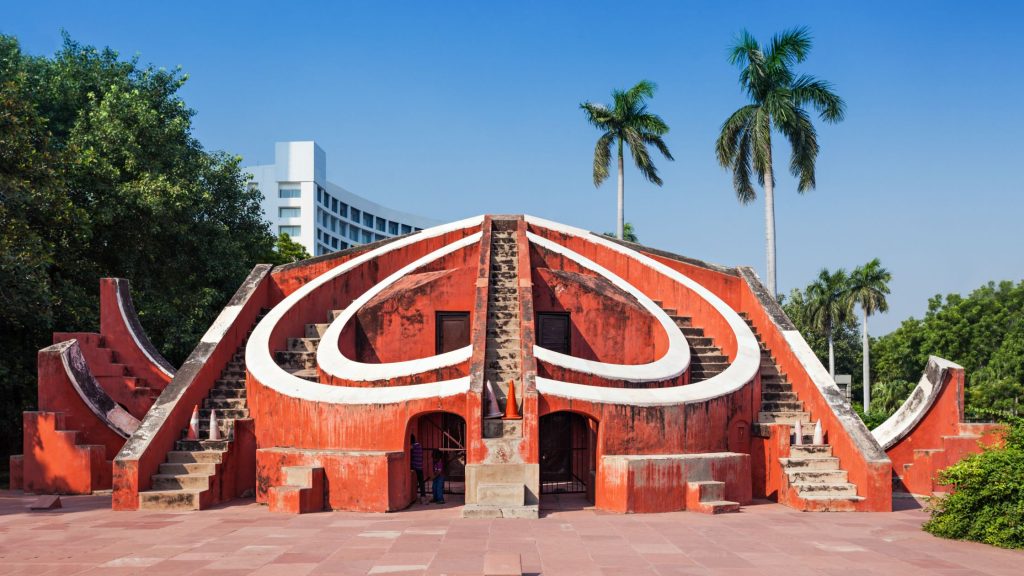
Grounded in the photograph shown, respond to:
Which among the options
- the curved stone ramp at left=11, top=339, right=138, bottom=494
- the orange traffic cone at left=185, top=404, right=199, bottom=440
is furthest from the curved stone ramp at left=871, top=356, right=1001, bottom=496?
the curved stone ramp at left=11, top=339, right=138, bottom=494

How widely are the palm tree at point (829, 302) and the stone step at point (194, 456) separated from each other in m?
29.1

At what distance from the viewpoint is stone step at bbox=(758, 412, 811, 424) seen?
37.8 ft

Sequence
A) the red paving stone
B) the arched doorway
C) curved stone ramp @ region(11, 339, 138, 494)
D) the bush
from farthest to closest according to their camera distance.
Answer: curved stone ramp @ region(11, 339, 138, 494), the arched doorway, the bush, the red paving stone

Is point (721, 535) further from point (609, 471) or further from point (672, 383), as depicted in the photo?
point (672, 383)

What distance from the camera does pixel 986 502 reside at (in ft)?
26.1

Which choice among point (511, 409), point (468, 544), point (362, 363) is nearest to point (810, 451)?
point (511, 409)

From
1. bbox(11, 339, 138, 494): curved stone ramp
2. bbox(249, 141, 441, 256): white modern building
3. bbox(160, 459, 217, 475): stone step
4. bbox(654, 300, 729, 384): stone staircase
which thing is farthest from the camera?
bbox(249, 141, 441, 256): white modern building

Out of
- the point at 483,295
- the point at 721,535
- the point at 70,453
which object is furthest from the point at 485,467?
the point at 70,453

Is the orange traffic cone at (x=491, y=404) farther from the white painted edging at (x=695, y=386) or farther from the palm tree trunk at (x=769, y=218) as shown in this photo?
the palm tree trunk at (x=769, y=218)

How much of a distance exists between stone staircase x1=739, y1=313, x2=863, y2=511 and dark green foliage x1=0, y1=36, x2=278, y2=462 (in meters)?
10.2

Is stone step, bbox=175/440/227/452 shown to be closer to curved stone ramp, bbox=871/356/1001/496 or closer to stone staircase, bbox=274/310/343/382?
stone staircase, bbox=274/310/343/382

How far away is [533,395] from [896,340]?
1072 inches

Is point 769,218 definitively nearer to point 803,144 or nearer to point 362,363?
point 803,144

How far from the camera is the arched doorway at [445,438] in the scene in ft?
36.7
